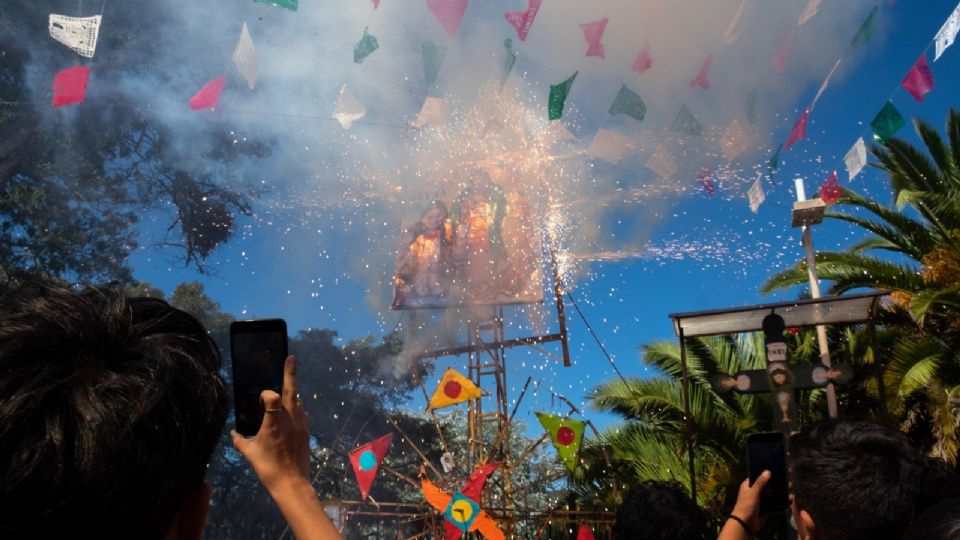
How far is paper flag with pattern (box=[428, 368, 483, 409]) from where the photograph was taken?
508 inches

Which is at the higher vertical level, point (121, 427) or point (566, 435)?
point (566, 435)

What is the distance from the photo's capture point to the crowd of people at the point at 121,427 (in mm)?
927

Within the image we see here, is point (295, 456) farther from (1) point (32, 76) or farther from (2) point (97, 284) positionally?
(1) point (32, 76)

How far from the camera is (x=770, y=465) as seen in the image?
2193 mm

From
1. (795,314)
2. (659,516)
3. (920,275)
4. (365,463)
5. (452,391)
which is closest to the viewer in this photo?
(659,516)

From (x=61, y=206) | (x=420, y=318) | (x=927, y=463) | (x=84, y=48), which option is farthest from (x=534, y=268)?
(x=927, y=463)

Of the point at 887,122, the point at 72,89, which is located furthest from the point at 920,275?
the point at 72,89

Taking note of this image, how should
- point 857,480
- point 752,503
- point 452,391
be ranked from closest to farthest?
point 857,480
point 752,503
point 452,391

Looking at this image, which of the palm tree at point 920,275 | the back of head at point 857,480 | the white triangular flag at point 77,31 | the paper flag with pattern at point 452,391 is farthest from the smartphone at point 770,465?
the white triangular flag at point 77,31

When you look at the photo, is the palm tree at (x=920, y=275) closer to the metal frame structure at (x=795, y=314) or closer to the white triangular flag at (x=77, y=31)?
the metal frame structure at (x=795, y=314)

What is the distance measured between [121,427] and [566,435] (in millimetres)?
11053

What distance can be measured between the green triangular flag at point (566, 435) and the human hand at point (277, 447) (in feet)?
34.8

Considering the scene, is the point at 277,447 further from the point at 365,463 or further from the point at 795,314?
the point at 365,463

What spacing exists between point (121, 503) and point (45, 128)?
950 inches
